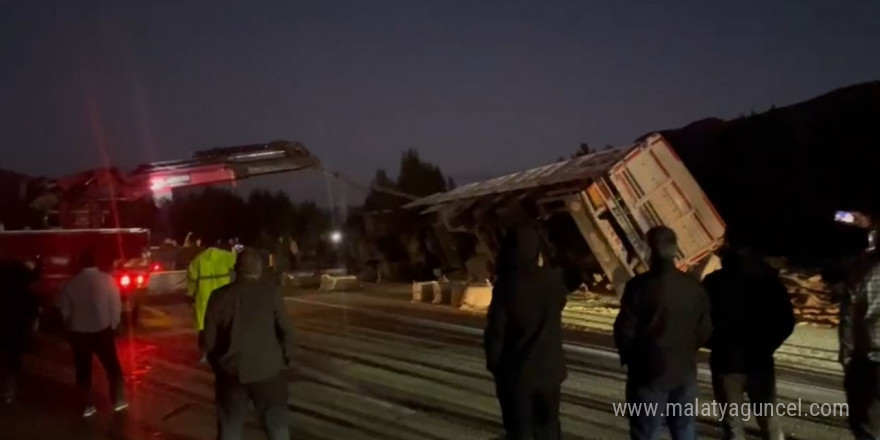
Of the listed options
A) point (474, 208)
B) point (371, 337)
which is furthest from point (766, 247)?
point (371, 337)

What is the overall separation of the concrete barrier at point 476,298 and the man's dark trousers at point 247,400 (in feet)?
44.0

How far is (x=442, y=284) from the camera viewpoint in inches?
838

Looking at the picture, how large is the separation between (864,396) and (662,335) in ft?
4.04

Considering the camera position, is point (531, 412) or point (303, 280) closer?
point (531, 412)

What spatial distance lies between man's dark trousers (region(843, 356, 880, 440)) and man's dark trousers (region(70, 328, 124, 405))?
6338 millimetres

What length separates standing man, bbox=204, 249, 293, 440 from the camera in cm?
577

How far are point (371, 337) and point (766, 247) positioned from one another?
12.4 metres

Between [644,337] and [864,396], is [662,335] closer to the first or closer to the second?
[644,337]

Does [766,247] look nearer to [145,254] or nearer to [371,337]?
[371,337]

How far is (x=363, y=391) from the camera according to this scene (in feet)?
32.9

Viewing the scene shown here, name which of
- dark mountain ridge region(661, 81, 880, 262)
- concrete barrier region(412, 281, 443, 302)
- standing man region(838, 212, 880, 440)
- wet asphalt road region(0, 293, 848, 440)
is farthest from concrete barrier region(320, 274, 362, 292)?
standing man region(838, 212, 880, 440)

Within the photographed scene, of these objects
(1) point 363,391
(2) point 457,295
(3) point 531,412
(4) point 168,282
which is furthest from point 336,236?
(3) point 531,412

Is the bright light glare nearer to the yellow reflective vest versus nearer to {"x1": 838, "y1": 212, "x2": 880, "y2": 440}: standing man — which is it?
the yellow reflective vest

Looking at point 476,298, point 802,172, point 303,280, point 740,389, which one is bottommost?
point 740,389
